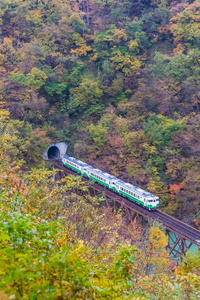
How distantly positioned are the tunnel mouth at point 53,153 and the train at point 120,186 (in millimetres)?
4620

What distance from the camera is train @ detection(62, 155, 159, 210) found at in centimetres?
1644

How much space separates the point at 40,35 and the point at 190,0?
62.0 feet

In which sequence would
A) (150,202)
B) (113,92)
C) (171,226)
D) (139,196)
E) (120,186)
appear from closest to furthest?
(171,226) → (150,202) → (139,196) → (120,186) → (113,92)

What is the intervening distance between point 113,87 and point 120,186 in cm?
1324

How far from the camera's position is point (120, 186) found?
18406 mm

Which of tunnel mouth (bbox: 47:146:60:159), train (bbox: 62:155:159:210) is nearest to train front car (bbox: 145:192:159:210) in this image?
train (bbox: 62:155:159:210)

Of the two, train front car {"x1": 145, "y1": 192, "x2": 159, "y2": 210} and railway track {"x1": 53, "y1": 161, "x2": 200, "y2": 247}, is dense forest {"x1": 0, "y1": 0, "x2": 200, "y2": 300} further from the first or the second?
train front car {"x1": 145, "y1": 192, "x2": 159, "y2": 210}

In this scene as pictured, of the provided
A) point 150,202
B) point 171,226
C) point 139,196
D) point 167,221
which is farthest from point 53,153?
point 171,226

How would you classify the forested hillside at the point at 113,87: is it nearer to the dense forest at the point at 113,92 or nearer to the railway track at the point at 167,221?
the dense forest at the point at 113,92

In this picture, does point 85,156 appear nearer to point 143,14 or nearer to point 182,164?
point 182,164

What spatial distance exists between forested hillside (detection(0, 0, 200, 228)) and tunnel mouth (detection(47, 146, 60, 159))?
2.35m

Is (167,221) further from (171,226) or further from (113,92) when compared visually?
(113,92)

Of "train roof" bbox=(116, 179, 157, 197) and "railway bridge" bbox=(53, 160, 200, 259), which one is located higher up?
"train roof" bbox=(116, 179, 157, 197)

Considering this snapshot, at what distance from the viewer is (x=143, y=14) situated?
100 feet
